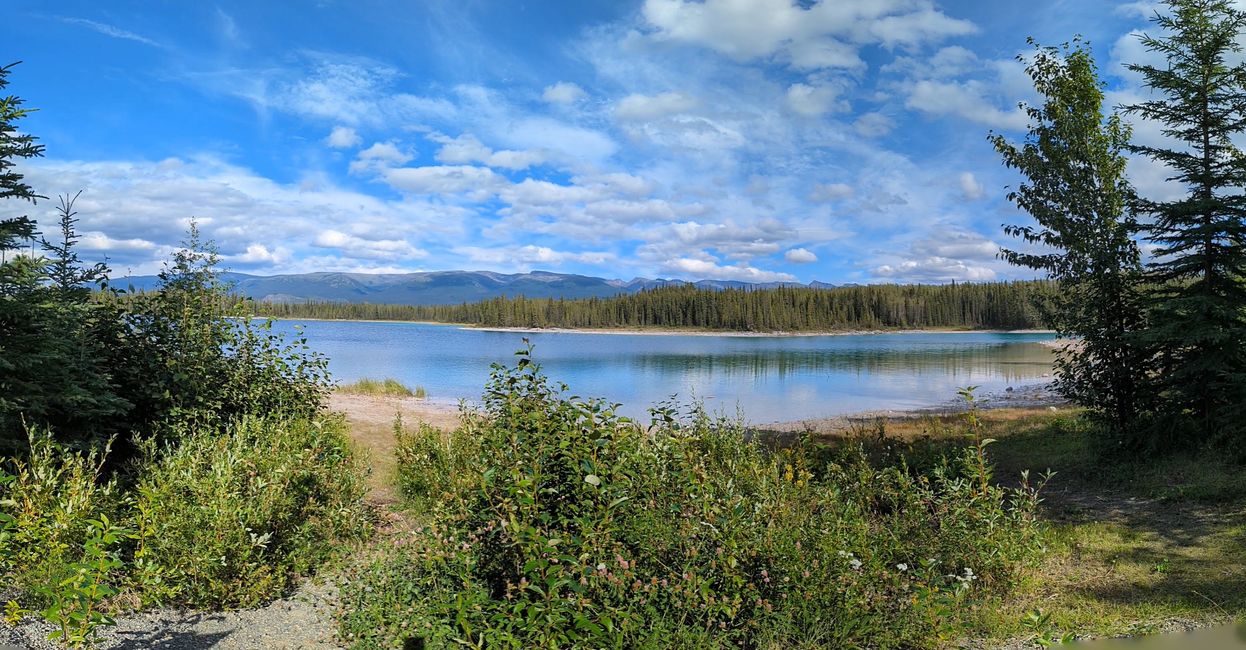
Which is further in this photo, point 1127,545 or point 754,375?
point 754,375

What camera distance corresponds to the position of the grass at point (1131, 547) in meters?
5.46

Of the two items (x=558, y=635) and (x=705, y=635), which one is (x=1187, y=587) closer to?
(x=705, y=635)

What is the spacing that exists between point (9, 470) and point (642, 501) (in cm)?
640

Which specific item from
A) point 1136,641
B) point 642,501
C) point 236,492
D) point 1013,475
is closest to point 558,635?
point 642,501

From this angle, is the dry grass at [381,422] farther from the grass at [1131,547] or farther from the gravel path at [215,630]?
the grass at [1131,547]

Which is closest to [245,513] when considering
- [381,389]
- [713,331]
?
[381,389]

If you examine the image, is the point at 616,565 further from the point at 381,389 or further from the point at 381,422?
the point at 381,389

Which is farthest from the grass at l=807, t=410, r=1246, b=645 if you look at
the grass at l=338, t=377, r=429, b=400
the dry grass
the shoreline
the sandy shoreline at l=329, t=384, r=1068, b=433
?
the shoreline

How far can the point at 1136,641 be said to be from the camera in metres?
4.82

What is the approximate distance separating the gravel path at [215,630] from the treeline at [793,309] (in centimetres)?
13029

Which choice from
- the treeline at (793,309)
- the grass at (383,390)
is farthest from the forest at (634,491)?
the treeline at (793,309)

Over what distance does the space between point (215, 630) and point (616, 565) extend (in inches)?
129

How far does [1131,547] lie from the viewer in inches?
291

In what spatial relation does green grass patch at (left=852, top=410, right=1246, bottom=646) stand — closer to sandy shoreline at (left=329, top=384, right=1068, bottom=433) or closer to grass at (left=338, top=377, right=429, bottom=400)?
sandy shoreline at (left=329, top=384, right=1068, bottom=433)
